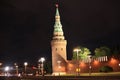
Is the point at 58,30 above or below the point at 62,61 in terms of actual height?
above

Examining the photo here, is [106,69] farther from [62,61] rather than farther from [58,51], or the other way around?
[58,51]

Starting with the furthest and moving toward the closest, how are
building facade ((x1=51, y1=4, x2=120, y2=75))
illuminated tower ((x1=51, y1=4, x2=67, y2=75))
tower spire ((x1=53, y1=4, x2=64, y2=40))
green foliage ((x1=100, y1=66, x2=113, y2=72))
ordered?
1. tower spire ((x1=53, y1=4, x2=64, y2=40))
2. illuminated tower ((x1=51, y1=4, x2=67, y2=75))
3. building facade ((x1=51, y1=4, x2=120, y2=75))
4. green foliage ((x1=100, y1=66, x2=113, y2=72))

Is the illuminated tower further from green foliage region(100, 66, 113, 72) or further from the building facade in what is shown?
green foliage region(100, 66, 113, 72)

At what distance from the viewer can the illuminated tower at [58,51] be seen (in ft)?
404

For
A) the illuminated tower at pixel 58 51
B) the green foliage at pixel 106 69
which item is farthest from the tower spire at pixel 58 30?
the green foliage at pixel 106 69

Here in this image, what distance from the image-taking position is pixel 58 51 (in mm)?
124875

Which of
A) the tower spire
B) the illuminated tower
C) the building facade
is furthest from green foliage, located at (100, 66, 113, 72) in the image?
the tower spire

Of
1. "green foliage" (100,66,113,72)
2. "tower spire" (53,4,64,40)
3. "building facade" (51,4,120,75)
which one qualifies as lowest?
"green foliage" (100,66,113,72)

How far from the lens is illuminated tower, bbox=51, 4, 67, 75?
123 m

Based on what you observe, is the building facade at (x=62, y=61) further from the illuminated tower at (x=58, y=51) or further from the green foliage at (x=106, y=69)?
the green foliage at (x=106, y=69)

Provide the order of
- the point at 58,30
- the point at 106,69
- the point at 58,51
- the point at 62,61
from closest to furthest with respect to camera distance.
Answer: the point at 106,69, the point at 62,61, the point at 58,51, the point at 58,30

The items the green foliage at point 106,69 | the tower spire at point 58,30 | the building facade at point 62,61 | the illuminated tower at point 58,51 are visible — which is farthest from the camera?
the tower spire at point 58,30

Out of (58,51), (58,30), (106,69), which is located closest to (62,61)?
(58,51)

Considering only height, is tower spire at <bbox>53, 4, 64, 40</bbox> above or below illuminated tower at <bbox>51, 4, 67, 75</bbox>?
above
